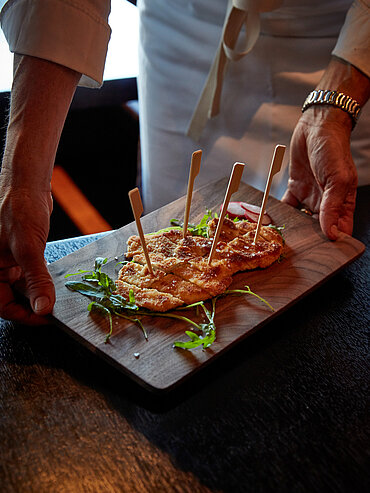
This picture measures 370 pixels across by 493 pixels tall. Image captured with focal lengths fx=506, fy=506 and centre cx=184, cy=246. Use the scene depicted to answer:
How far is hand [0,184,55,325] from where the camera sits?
3.92 ft

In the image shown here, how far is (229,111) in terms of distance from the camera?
218 centimetres

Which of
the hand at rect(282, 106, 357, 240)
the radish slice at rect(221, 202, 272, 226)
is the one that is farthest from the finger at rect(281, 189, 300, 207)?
the radish slice at rect(221, 202, 272, 226)

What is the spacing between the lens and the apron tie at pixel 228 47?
178 cm

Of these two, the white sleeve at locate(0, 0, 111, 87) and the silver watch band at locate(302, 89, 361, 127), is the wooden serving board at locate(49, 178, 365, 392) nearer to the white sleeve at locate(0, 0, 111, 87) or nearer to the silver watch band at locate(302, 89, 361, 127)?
the silver watch band at locate(302, 89, 361, 127)

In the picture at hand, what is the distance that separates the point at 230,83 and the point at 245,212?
72cm

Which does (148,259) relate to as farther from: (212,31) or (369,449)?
(212,31)

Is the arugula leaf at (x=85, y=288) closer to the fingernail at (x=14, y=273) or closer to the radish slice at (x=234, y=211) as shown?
the fingernail at (x=14, y=273)

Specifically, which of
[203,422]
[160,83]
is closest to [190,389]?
[203,422]

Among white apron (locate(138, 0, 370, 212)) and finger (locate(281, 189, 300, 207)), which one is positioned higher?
white apron (locate(138, 0, 370, 212))

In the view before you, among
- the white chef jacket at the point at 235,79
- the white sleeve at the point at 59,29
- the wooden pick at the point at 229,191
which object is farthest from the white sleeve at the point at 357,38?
the white sleeve at the point at 59,29

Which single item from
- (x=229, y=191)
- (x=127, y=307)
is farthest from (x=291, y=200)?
(x=127, y=307)

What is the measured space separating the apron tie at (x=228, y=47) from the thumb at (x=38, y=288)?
1159 millimetres

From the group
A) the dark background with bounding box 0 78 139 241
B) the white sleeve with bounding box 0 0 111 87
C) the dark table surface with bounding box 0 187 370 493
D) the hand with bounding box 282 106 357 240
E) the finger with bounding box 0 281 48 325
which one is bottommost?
the dark background with bounding box 0 78 139 241

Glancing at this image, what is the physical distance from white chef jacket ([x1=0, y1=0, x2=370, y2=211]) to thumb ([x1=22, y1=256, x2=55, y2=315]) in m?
0.63
